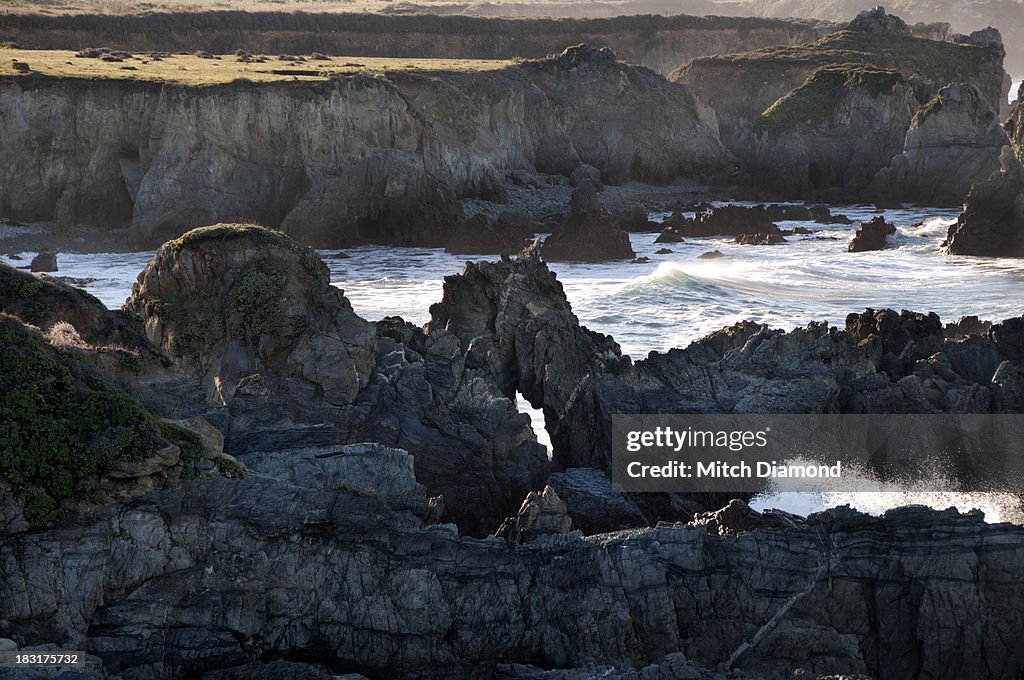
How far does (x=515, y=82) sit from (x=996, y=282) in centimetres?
2773

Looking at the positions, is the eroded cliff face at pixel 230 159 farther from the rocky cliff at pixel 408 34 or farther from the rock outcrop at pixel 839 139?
the rock outcrop at pixel 839 139

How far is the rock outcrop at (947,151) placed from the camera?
5259 cm

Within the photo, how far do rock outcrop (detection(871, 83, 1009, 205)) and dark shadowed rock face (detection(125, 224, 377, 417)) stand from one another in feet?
138

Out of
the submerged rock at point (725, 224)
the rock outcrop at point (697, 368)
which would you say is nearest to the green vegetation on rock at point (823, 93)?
the submerged rock at point (725, 224)

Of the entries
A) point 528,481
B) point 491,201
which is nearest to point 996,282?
point 491,201

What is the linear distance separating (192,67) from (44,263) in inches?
634

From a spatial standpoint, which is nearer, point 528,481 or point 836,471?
point 528,481

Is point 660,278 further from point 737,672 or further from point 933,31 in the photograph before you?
point 933,31

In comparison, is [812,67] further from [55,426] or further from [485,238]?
[55,426]

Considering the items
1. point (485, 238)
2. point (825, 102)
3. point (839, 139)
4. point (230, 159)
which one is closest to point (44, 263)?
point (230, 159)

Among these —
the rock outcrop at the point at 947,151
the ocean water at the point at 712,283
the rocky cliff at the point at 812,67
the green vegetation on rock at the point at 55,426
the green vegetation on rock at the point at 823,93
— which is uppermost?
the rocky cliff at the point at 812,67

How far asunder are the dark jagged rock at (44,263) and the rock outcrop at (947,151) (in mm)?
35860

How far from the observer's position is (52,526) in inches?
424

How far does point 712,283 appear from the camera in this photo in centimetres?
3684
